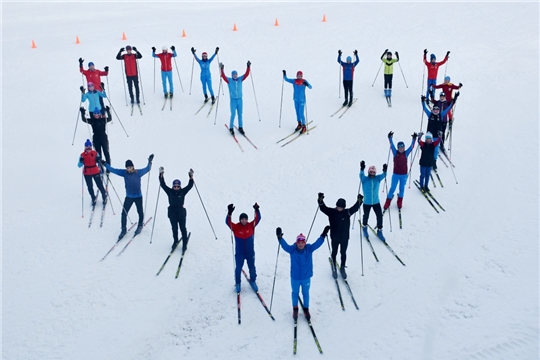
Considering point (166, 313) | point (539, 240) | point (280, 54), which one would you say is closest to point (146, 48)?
point (280, 54)

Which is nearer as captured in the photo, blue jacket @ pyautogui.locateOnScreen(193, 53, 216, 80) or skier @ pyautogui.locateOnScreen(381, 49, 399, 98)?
blue jacket @ pyautogui.locateOnScreen(193, 53, 216, 80)

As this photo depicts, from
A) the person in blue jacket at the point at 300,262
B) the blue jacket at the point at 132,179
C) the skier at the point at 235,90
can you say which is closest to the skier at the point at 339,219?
the person in blue jacket at the point at 300,262

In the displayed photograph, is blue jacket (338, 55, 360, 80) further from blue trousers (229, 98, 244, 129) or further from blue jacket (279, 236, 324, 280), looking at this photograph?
blue jacket (279, 236, 324, 280)

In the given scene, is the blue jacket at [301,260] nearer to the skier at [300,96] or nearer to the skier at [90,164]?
the skier at [90,164]

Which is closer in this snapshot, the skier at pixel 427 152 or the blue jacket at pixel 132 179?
the blue jacket at pixel 132 179

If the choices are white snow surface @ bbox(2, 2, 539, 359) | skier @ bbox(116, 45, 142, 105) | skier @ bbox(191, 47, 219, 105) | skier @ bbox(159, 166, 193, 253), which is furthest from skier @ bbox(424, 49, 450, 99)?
skier @ bbox(159, 166, 193, 253)

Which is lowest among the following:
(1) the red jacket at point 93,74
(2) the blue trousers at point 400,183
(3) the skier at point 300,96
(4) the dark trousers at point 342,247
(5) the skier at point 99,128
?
(4) the dark trousers at point 342,247
